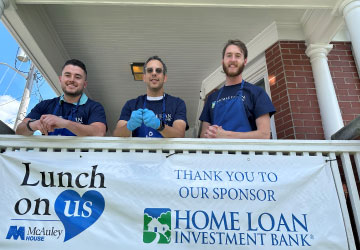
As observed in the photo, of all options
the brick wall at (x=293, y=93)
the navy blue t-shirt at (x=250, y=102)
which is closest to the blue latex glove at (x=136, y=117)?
the navy blue t-shirt at (x=250, y=102)

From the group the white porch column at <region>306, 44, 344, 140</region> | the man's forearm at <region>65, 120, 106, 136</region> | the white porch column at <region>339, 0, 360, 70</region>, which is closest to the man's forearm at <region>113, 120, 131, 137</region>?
the man's forearm at <region>65, 120, 106, 136</region>

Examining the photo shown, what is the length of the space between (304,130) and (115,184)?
8.07ft

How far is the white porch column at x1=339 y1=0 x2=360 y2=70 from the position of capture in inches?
103

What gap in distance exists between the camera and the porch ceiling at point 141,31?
3791 mm

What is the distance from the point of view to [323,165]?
6.95 ft

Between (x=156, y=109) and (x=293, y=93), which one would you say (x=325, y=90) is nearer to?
(x=293, y=93)

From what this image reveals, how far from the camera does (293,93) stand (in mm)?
3723

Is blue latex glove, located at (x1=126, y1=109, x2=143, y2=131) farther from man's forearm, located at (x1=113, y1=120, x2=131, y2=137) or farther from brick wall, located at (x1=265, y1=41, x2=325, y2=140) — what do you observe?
brick wall, located at (x1=265, y1=41, x2=325, y2=140)

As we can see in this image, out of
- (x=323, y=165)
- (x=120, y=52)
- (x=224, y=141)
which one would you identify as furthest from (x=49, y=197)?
(x=120, y=52)

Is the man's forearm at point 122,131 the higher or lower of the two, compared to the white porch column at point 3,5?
lower

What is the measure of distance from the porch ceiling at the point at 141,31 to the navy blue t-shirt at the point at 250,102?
4.10 feet

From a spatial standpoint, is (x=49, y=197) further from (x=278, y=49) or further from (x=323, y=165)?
(x=278, y=49)

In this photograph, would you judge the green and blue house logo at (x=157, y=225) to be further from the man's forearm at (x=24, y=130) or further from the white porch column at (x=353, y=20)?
the white porch column at (x=353, y=20)

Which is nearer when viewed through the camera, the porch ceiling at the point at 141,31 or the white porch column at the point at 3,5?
the white porch column at the point at 3,5
